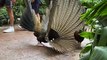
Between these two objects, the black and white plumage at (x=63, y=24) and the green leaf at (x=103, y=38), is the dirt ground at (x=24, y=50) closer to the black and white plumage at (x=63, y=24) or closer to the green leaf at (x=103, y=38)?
the black and white plumage at (x=63, y=24)

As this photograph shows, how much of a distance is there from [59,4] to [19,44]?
1294 millimetres

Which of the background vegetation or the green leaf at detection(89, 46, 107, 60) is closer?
the green leaf at detection(89, 46, 107, 60)

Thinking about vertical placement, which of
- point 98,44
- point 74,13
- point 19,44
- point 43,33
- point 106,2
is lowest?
point 19,44

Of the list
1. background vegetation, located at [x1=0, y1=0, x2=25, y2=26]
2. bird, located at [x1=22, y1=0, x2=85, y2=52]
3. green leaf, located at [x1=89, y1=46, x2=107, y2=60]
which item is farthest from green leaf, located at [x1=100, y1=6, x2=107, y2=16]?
background vegetation, located at [x1=0, y1=0, x2=25, y2=26]

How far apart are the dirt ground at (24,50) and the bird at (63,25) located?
6.1 inches

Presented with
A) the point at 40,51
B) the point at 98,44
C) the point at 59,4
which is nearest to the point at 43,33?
the point at 40,51

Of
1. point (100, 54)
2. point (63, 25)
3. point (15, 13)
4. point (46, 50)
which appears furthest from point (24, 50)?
point (100, 54)

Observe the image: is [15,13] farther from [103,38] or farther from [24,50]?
[103,38]

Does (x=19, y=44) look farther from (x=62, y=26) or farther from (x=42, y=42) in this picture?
(x=62, y=26)

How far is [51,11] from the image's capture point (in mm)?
3863

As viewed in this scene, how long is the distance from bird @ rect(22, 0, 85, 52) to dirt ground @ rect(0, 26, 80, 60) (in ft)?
0.51

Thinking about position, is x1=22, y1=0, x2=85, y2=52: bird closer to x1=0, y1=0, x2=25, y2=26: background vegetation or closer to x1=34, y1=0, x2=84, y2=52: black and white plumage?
x1=34, y1=0, x2=84, y2=52: black and white plumage

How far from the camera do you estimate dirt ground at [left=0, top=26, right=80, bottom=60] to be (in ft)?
12.5

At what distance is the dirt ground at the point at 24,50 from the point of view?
3.82 metres
